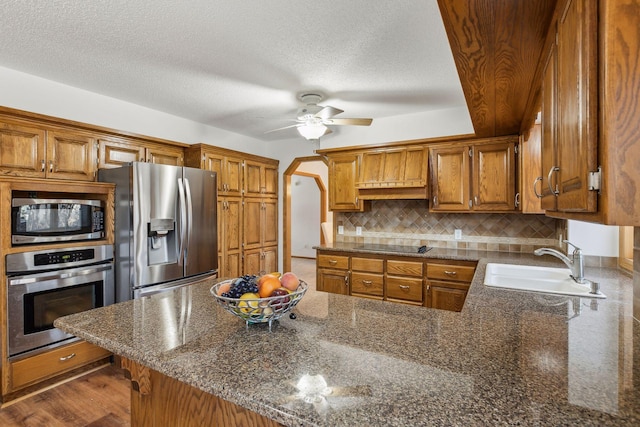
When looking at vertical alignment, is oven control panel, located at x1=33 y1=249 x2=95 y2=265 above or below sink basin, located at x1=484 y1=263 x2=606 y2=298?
above

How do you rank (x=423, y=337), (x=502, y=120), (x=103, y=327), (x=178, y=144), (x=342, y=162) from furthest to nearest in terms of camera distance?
(x=342, y=162) → (x=178, y=144) → (x=502, y=120) → (x=103, y=327) → (x=423, y=337)

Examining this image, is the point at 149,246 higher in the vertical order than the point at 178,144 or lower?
lower

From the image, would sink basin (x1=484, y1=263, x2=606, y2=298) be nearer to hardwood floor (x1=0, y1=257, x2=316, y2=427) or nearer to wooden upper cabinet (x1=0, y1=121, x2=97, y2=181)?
hardwood floor (x1=0, y1=257, x2=316, y2=427)

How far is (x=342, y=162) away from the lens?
13.2 ft

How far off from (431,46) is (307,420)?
2.38 meters

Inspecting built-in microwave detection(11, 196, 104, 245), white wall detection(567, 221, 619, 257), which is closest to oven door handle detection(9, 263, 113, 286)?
built-in microwave detection(11, 196, 104, 245)

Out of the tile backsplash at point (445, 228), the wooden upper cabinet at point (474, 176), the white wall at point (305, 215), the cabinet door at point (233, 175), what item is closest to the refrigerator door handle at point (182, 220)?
the cabinet door at point (233, 175)

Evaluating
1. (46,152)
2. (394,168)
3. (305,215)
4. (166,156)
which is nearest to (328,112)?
(394,168)

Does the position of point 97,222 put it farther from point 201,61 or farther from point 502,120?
point 502,120

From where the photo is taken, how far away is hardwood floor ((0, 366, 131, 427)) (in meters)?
2.21

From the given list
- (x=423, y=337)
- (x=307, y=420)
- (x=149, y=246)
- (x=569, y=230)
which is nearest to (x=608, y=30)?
(x=423, y=337)

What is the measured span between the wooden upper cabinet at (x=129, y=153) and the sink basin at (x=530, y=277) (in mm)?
3292

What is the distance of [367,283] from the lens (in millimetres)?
3547

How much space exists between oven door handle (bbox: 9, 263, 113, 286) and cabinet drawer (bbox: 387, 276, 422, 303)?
2.61m
